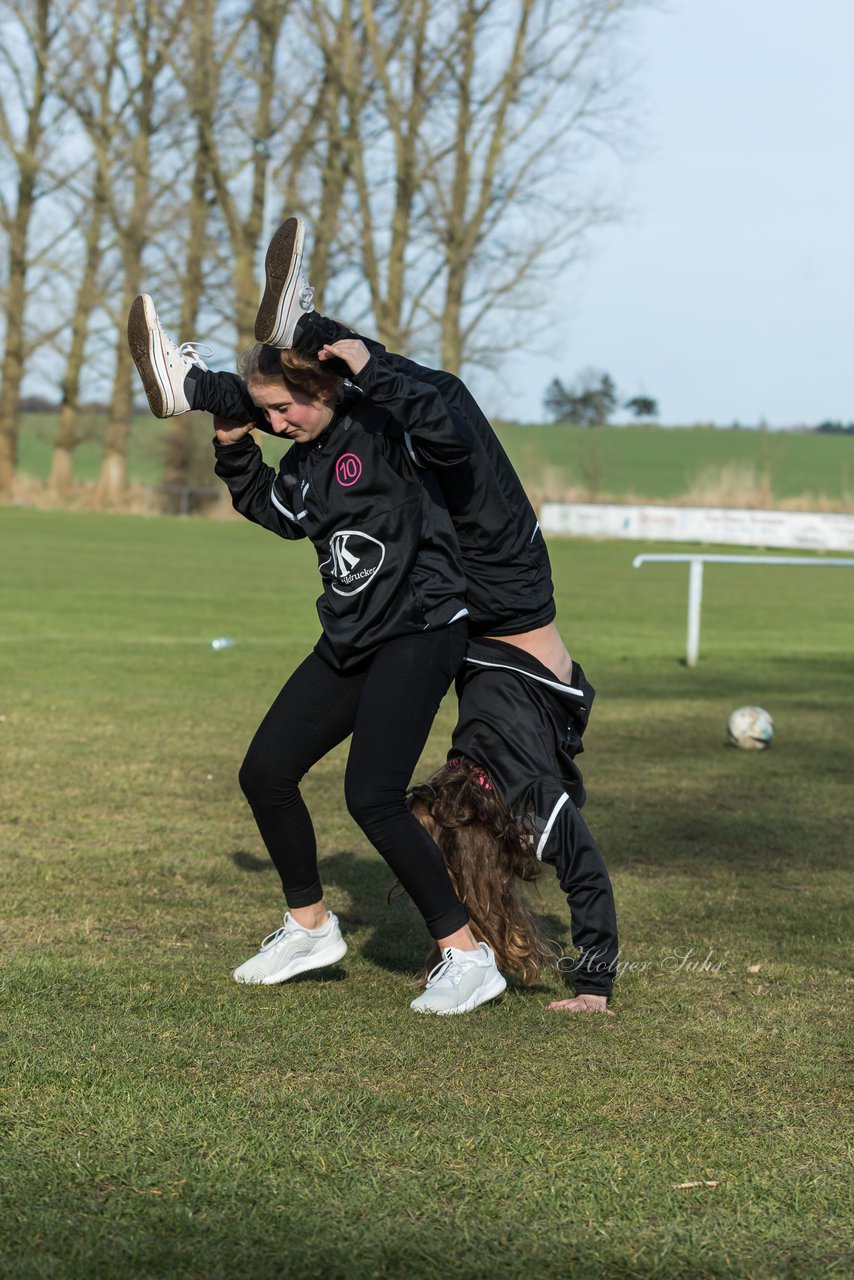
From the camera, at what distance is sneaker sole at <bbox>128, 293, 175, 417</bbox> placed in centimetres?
440

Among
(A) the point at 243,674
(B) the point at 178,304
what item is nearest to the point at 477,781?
(A) the point at 243,674

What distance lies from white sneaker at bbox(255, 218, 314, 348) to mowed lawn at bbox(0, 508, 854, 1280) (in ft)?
6.14

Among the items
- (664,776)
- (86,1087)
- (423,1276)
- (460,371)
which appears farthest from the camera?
(460,371)

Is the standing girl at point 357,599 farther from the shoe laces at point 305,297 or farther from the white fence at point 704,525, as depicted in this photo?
the white fence at point 704,525

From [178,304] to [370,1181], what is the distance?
152 feet

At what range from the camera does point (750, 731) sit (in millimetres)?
10367

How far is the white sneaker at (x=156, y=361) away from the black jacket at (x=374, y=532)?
379 millimetres

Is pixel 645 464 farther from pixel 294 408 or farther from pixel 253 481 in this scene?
pixel 294 408

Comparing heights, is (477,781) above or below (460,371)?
below

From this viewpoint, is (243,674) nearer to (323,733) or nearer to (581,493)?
(323,733)

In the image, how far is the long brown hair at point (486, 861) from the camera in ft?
15.4

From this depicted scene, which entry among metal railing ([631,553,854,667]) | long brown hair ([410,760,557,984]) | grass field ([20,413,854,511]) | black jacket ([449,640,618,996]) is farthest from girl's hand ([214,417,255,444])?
grass field ([20,413,854,511])

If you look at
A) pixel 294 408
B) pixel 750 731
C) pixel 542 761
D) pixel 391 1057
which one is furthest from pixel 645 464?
pixel 391 1057

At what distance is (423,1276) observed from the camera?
2.77 m
